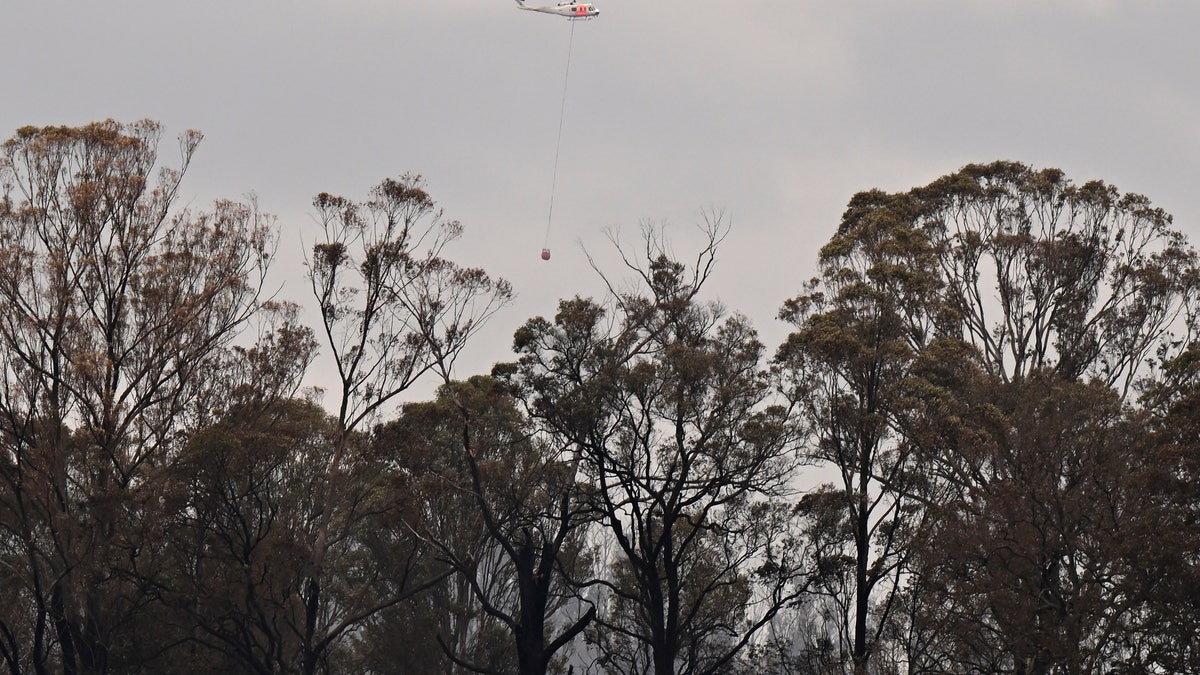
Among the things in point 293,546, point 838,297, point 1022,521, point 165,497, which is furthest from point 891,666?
point 165,497

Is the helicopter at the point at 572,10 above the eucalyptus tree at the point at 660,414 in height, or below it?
above

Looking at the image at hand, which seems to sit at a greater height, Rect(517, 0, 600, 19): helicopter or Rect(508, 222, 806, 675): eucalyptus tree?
Rect(517, 0, 600, 19): helicopter

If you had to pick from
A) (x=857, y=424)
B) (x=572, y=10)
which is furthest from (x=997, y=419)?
(x=572, y=10)

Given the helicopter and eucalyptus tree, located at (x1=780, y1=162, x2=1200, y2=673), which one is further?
the helicopter

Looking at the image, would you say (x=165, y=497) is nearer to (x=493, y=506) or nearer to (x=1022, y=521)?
(x=493, y=506)

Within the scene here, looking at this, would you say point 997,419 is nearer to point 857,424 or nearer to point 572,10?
point 857,424

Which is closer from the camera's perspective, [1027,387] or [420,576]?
[1027,387]

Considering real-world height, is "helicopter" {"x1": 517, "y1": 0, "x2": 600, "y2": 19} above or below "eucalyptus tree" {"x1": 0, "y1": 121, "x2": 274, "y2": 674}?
above

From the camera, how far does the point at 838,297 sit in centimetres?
2978

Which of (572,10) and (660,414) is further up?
(572,10)

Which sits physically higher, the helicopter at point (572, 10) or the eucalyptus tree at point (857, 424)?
the helicopter at point (572, 10)

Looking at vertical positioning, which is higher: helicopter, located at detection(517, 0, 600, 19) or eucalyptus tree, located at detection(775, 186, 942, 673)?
helicopter, located at detection(517, 0, 600, 19)

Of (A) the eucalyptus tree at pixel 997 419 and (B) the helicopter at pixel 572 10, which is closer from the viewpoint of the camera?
(A) the eucalyptus tree at pixel 997 419

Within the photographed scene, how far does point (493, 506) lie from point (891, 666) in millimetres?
9823
